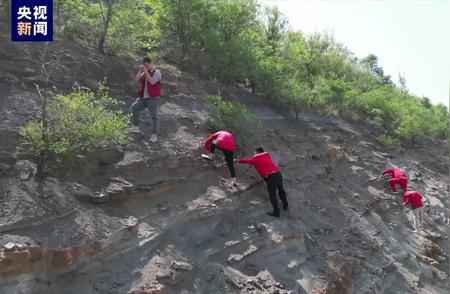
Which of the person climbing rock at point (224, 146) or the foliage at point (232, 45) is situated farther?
the foliage at point (232, 45)

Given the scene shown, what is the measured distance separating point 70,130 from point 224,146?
2.77 m

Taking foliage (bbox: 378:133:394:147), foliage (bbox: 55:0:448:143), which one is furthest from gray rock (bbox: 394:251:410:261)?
foliage (bbox: 378:133:394:147)

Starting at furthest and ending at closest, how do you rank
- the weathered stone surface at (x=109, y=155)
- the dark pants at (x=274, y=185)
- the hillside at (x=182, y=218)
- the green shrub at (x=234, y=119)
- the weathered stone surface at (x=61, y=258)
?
the green shrub at (x=234, y=119)
the dark pants at (x=274, y=185)
the weathered stone surface at (x=109, y=155)
the hillside at (x=182, y=218)
the weathered stone surface at (x=61, y=258)

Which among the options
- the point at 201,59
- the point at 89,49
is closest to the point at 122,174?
the point at 89,49

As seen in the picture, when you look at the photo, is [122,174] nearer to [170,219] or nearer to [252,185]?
[170,219]

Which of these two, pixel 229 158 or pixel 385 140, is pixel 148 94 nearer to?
pixel 229 158

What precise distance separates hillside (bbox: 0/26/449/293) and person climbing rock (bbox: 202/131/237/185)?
0.23 metres

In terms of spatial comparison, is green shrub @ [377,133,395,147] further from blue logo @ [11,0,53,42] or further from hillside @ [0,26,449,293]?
blue logo @ [11,0,53,42]

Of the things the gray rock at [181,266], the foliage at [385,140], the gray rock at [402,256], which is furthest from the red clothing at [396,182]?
the gray rock at [181,266]

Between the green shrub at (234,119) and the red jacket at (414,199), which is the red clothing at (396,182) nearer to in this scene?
the red jacket at (414,199)

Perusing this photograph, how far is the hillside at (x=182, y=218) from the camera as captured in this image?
5785 millimetres

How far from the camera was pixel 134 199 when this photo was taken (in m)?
7.05

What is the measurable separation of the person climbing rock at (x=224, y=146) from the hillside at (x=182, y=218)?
0.23m

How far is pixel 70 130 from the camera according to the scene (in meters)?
6.47
